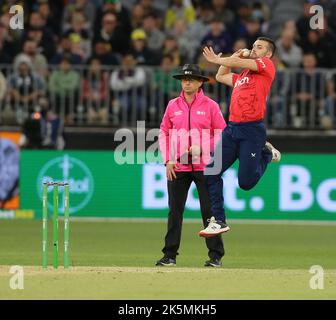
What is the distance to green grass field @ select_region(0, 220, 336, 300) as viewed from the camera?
481 inches

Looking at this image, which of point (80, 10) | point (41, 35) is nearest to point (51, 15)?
point (80, 10)

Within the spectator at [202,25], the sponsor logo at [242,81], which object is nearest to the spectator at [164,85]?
the spectator at [202,25]

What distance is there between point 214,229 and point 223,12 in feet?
41.4

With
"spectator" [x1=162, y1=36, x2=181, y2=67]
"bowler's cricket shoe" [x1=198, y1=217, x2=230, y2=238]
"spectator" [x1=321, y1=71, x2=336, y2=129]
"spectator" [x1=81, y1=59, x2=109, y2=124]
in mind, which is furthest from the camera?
"spectator" [x1=162, y1=36, x2=181, y2=67]

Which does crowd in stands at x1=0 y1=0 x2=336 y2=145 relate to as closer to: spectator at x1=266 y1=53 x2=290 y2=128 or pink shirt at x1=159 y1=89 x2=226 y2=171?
spectator at x1=266 y1=53 x2=290 y2=128

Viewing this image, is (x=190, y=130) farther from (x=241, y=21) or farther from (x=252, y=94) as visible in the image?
(x=241, y=21)

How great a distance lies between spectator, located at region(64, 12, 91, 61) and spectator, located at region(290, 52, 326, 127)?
460 cm

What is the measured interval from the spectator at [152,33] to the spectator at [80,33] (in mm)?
1277

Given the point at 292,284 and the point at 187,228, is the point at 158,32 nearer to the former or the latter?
the point at 187,228

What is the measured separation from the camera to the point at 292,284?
1292 centimetres

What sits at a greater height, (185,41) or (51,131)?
(185,41)

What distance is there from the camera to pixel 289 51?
25125 millimetres

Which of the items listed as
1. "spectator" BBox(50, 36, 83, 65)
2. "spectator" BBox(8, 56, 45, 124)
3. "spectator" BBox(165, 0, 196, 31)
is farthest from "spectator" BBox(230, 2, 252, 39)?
"spectator" BBox(8, 56, 45, 124)
